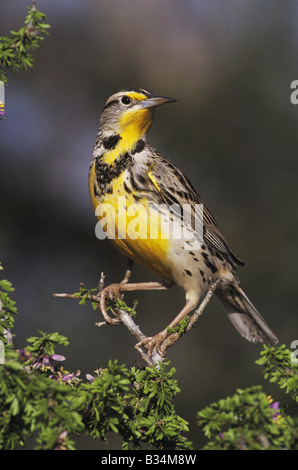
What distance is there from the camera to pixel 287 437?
105cm

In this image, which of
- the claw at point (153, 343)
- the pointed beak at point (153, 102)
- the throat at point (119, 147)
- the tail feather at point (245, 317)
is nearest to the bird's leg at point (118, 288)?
the claw at point (153, 343)

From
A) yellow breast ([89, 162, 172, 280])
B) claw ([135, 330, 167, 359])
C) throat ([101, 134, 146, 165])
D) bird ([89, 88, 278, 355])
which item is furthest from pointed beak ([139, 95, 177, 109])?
claw ([135, 330, 167, 359])

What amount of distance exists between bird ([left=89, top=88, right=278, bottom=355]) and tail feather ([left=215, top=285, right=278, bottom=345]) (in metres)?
0.14

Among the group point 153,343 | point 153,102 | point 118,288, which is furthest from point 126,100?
point 153,343

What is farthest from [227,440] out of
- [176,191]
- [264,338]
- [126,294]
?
[126,294]

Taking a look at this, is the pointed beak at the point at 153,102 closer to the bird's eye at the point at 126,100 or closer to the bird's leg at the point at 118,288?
the bird's eye at the point at 126,100

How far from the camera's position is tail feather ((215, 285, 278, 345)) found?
252cm

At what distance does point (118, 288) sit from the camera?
7.38 ft

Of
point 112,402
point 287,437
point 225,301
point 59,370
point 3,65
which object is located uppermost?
point 3,65

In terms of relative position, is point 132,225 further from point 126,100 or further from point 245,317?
point 245,317

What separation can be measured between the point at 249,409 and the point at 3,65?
1049 millimetres

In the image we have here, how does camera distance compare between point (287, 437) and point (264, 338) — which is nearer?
point (287, 437)

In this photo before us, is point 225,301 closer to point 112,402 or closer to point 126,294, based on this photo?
point 126,294

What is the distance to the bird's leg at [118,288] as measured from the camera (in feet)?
6.24
